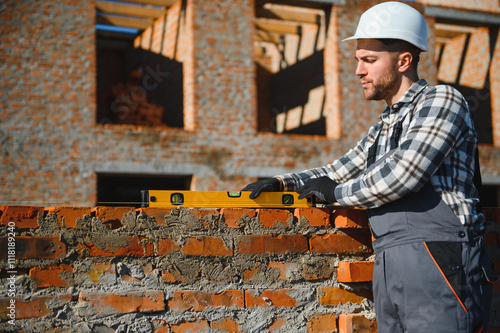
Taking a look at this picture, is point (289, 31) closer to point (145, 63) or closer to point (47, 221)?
point (145, 63)

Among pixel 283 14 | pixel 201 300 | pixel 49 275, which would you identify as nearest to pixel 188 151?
pixel 283 14

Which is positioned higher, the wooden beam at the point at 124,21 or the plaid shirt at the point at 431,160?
the wooden beam at the point at 124,21

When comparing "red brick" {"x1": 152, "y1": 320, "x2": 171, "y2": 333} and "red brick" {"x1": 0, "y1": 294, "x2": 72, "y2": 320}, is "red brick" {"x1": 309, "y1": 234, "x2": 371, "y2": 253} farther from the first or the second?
"red brick" {"x1": 0, "y1": 294, "x2": 72, "y2": 320}

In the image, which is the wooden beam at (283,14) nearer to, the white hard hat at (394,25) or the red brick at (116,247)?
the white hard hat at (394,25)

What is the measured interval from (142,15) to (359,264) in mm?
9425

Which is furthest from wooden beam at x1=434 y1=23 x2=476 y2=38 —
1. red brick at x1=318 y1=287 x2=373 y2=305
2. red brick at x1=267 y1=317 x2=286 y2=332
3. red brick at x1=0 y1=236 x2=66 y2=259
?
red brick at x1=0 y1=236 x2=66 y2=259

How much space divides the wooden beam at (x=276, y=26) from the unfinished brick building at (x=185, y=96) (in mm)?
37

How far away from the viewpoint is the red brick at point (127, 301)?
218 cm

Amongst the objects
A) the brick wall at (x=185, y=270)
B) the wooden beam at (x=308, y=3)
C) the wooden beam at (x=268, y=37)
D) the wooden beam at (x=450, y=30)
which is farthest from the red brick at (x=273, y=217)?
the wooden beam at (x=268, y=37)

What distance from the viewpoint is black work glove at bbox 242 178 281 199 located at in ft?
8.11

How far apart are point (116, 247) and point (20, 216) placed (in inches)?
15.1

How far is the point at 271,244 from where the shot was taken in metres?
2.46

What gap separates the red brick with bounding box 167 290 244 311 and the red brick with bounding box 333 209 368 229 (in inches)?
21.6

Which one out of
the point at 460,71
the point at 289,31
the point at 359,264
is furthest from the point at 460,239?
the point at 460,71
